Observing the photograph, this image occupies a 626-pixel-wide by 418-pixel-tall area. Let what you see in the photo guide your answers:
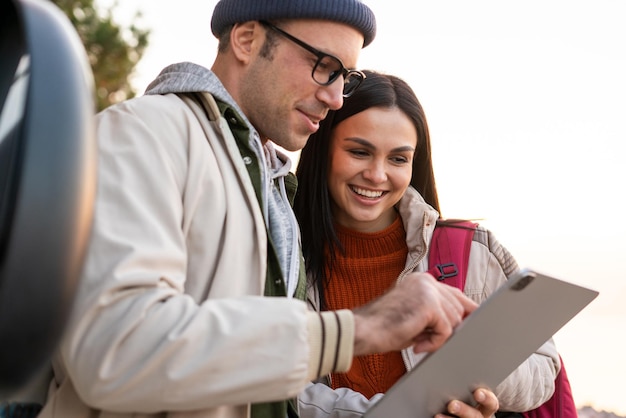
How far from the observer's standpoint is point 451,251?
2.96 m

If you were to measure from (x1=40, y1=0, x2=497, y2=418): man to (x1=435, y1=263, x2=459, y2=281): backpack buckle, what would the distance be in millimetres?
659

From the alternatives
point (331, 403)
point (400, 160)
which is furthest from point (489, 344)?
point (400, 160)

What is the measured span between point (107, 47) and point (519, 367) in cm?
1267

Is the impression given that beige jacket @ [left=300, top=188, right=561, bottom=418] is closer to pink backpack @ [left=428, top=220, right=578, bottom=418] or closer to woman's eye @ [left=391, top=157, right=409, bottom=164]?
pink backpack @ [left=428, top=220, right=578, bottom=418]

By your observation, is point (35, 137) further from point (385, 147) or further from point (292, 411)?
point (385, 147)

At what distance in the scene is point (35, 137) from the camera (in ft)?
2.89

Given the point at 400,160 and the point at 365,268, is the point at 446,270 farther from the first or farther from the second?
the point at 400,160

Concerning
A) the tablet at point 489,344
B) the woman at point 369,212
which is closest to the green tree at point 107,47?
the woman at point 369,212

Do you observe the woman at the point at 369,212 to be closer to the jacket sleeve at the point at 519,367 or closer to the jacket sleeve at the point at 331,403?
the jacket sleeve at the point at 519,367

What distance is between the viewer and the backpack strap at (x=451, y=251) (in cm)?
288

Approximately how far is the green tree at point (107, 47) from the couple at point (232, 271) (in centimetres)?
1128

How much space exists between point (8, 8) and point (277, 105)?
4.70 ft

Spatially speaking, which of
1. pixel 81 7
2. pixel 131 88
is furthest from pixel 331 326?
pixel 131 88

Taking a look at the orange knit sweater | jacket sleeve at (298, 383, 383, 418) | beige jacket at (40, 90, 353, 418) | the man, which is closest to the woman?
the orange knit sweater
